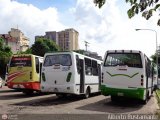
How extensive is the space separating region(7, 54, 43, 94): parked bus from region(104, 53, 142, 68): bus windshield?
6.58 meters

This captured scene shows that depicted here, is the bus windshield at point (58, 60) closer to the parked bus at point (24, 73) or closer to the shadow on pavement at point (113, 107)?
the shadow on pavement at point (113, 107)

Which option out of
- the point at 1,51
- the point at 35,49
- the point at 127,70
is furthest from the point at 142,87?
the point at 35,49

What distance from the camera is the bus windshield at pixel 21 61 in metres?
22.8

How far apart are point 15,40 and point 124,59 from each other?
11636 centimetres

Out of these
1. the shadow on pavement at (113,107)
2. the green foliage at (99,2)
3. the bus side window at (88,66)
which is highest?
the green foliage at (99,2)

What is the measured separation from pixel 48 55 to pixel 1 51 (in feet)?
202

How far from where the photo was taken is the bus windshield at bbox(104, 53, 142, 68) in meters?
16.9

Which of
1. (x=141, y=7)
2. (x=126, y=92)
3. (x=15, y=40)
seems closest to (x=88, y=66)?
(x=126, y=92)

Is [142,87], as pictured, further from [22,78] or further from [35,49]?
[35,49]

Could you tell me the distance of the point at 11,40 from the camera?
128 m

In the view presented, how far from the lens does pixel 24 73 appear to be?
2253 cm

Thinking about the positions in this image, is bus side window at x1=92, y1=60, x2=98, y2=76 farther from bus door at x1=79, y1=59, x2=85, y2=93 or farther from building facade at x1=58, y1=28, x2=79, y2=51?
building facade at x1=58, y1=28, x2=79, y2=51

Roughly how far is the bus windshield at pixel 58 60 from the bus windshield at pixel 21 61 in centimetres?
388

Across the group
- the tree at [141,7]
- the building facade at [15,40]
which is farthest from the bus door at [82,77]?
the building facade at [15,40]
